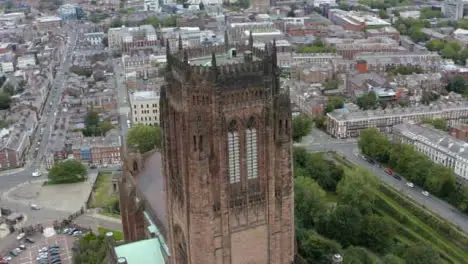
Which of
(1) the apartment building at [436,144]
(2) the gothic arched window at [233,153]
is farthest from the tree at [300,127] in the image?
(2) the gothic arched window at [233,153]

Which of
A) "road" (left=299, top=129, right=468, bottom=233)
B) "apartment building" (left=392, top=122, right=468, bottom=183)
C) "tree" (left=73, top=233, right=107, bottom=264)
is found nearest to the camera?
"tree" (left=73, top=233, right=107, bottom=264)

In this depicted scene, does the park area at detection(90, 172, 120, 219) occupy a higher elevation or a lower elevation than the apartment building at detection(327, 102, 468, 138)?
lower

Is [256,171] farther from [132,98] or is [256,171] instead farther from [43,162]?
[132,98]

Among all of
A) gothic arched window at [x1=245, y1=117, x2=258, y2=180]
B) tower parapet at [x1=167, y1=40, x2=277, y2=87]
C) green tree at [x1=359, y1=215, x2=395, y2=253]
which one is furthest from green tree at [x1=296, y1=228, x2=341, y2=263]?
tower parapet at [x1=167, y1=40, x2=277, y2=87]

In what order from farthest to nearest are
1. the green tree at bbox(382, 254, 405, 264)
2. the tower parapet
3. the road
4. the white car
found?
the road → the white car → the green tree at bbox(382, 254, 405, 264) → the tower parapet

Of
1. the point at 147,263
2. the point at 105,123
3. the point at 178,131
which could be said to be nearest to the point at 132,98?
the point at 105,123

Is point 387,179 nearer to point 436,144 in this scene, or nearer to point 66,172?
point 436,144

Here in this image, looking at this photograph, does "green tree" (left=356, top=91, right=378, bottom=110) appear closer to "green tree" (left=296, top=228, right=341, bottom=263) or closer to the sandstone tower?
"green tree" (left=296, top=228, right=341, bottom=263)
